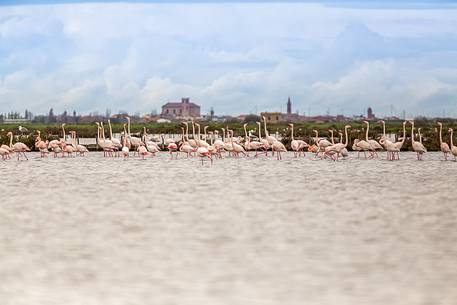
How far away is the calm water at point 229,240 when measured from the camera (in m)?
8.56

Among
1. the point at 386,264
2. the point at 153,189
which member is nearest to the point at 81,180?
the point at 153,189

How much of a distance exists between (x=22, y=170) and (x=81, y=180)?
15.4ft

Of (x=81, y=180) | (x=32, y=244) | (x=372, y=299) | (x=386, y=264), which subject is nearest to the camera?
(x=372, y=299)

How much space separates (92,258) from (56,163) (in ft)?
62.7

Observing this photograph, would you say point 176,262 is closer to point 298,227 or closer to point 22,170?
point 298,227

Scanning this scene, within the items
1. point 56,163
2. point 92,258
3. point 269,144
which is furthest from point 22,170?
point 92,258

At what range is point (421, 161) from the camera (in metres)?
28.8

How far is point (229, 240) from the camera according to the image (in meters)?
11.6

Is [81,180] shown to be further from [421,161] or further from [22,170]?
[421,161]

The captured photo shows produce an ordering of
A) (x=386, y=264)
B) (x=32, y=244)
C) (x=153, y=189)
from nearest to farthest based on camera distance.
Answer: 1. (x=386, y=264)
2. (x=32, y=244)
3. (x=153, y=189)

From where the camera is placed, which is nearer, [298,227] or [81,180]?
[298,227]

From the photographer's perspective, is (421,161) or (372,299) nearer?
(372,299)

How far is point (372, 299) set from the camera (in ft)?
26.8

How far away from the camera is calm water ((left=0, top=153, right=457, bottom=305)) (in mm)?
8562
